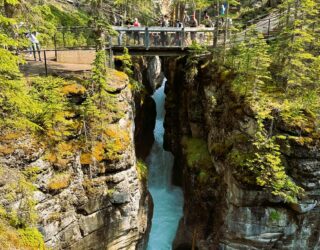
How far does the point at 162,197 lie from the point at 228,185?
7.74 m

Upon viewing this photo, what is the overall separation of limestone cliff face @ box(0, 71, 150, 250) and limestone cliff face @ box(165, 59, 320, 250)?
4.37m

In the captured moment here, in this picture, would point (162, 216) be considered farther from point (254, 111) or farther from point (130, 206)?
point (254, 111)

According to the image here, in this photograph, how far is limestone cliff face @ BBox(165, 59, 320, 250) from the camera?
50.2 ft

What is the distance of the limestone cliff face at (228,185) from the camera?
15.3 m

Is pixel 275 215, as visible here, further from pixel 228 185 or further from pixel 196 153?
pixel 196 153

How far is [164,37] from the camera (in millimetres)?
20219

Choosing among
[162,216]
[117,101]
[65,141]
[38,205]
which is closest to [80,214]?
[38,205]

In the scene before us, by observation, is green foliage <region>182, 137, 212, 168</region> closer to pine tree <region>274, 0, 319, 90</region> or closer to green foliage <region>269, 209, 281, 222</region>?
green foliage <region>269, 209, 281, 222</region>

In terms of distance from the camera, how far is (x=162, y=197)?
23625 mm

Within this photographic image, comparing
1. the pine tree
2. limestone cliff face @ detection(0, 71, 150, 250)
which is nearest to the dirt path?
limestone cliff face @ detection(0, 71, 150, 250)

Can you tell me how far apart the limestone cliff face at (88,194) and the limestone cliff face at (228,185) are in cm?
437

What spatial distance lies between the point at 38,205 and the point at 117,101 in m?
5.89

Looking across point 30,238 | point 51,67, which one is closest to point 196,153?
point 51,67

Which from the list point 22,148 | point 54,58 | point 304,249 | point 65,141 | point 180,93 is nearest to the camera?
point 22,148
